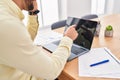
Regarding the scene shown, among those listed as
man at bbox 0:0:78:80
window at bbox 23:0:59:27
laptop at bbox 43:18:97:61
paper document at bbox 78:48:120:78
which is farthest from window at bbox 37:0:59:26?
man at bbox 0:0:78:80

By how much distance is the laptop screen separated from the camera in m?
1.27

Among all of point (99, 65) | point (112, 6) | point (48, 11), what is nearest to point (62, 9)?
point (48, 11)

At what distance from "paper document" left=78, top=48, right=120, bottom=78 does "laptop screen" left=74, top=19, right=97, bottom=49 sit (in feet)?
0.24

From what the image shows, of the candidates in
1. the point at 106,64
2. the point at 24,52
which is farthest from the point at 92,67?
the point at 24,52

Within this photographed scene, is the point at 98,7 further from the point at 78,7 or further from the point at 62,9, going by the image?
the point at 62,9

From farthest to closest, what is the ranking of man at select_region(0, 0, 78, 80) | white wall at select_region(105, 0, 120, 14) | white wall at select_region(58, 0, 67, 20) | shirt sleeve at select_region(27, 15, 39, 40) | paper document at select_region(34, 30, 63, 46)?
white wall at select_region(105, 0, 120, 14) → white wall at select_region(58, 0, 67, 20) → paper document at select_region(34, 30, 63, 46) → shirt sleeve at select_region(27, 15, 39, 40) → man at select_region(0, 0, 78, 80)

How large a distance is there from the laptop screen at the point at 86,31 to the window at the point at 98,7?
2187mm

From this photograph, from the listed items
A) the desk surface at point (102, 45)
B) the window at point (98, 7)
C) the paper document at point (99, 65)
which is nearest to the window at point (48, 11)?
the window at point (98, 7)

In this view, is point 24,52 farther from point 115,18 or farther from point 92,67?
point 115,18

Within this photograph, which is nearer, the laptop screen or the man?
the man

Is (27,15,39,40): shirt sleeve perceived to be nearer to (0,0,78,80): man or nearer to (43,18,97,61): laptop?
(43,18,97,61): laptop

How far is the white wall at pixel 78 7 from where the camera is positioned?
2981 mm

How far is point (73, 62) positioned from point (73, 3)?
201 cm

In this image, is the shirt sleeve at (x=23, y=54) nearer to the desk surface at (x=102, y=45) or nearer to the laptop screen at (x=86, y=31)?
the desk surface at (x=102, y=45)
